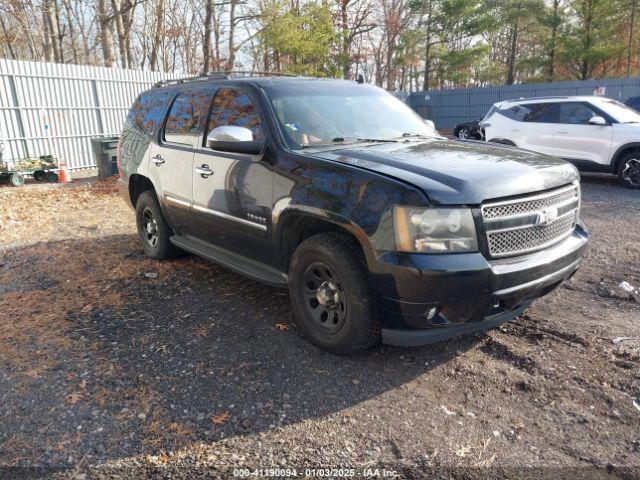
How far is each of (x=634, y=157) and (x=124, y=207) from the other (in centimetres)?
951

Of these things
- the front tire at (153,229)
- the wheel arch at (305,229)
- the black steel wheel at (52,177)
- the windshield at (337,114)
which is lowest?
the black steel wheel at (52,177)

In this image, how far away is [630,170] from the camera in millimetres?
9250

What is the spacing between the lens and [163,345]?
12.0 ft

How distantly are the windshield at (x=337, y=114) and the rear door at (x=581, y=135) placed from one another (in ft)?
21.3

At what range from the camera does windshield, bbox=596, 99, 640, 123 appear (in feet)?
31.0

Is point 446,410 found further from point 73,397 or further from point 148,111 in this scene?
point 148,111

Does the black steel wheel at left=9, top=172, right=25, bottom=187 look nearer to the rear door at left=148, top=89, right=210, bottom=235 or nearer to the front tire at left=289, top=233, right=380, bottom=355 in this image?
the rear door at left=148, top=89, right=210, bottom=235

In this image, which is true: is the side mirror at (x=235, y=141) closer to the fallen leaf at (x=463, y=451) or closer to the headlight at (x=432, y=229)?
the headlight at (x=432, y=229)

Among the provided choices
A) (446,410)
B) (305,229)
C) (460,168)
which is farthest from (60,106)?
(446,410)

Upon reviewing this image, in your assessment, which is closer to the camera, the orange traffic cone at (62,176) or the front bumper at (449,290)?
the front bumper at (449,290)

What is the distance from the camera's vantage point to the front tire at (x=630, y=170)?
916 centimetres

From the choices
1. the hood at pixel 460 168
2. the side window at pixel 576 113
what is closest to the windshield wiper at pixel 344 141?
the hood at pixel 460 168

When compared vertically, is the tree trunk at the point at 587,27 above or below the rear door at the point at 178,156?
above

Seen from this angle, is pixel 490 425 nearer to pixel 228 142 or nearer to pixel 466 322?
pixel 466 322
